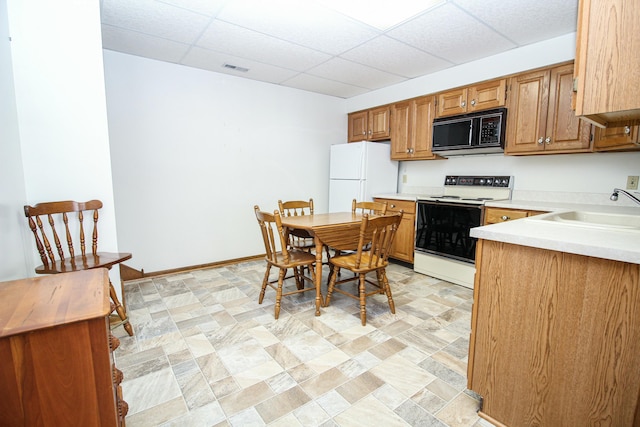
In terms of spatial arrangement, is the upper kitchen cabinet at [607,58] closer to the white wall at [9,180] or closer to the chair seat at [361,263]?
the chair seat at [361,263]

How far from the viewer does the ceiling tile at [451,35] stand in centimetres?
229

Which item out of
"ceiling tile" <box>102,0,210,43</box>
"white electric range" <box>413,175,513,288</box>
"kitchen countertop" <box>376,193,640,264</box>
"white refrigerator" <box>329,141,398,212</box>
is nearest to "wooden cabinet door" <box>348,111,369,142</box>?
"white refrigerator" <box>329,141,398,212</box>

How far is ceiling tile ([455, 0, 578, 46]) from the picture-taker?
6.91 feet

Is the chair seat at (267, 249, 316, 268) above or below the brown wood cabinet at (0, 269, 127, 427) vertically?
below

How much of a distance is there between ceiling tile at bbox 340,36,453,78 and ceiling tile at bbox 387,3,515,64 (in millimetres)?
100

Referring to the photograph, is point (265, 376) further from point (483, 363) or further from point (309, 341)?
point (483, 363)

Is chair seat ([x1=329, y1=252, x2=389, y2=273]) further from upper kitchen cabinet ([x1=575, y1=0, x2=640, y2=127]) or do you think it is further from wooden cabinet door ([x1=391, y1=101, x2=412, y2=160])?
wooden cabinet door ([x1=391, y1=101, x2=412, y2=160])

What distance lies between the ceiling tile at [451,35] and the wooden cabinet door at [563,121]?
514mm

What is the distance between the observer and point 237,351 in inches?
76.4

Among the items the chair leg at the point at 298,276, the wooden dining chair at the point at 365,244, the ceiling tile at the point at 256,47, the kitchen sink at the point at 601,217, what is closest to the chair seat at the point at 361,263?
the wooden dining chair at the point at 365,244

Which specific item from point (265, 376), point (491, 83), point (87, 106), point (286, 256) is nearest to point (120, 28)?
point (87, 106)

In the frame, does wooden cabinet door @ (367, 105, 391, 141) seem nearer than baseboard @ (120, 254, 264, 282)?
No

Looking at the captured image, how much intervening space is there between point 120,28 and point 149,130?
3.11 ft

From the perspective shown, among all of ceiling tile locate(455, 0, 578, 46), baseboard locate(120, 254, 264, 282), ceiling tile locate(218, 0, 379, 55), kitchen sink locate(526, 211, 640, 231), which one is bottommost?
baseboard locate(120, 254, 264, 282)
